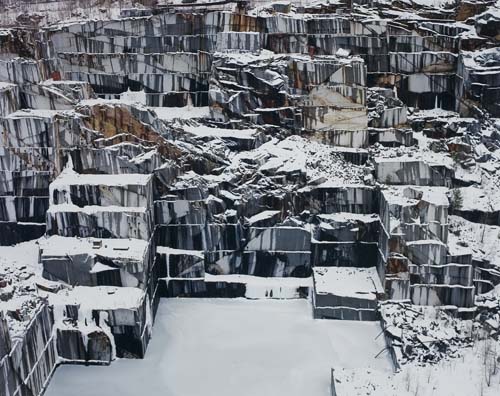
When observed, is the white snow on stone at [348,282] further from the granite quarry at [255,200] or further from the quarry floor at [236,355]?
the quarry floor at [236,355]

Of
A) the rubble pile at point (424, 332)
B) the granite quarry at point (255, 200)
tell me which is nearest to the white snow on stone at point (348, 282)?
the granite quarry at point (255, 200)

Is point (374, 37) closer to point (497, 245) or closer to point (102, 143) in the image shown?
point (497, 245)

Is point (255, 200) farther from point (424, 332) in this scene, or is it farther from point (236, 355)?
point (424, 332)

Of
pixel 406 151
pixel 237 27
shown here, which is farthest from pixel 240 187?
pixel 237 27

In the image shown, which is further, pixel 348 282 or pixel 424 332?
pixel 348 282

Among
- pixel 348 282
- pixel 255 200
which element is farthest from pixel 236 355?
pixel 255 200

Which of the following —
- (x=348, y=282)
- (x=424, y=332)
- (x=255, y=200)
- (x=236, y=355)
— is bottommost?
(x=236, y=355)

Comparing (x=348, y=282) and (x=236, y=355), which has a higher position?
(x=348, y=282)

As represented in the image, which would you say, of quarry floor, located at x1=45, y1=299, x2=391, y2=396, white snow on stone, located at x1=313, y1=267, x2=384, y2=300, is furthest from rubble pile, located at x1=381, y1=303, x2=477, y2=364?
white snow on stone, located at x1=313, y1=267, x2=384, y2=300
